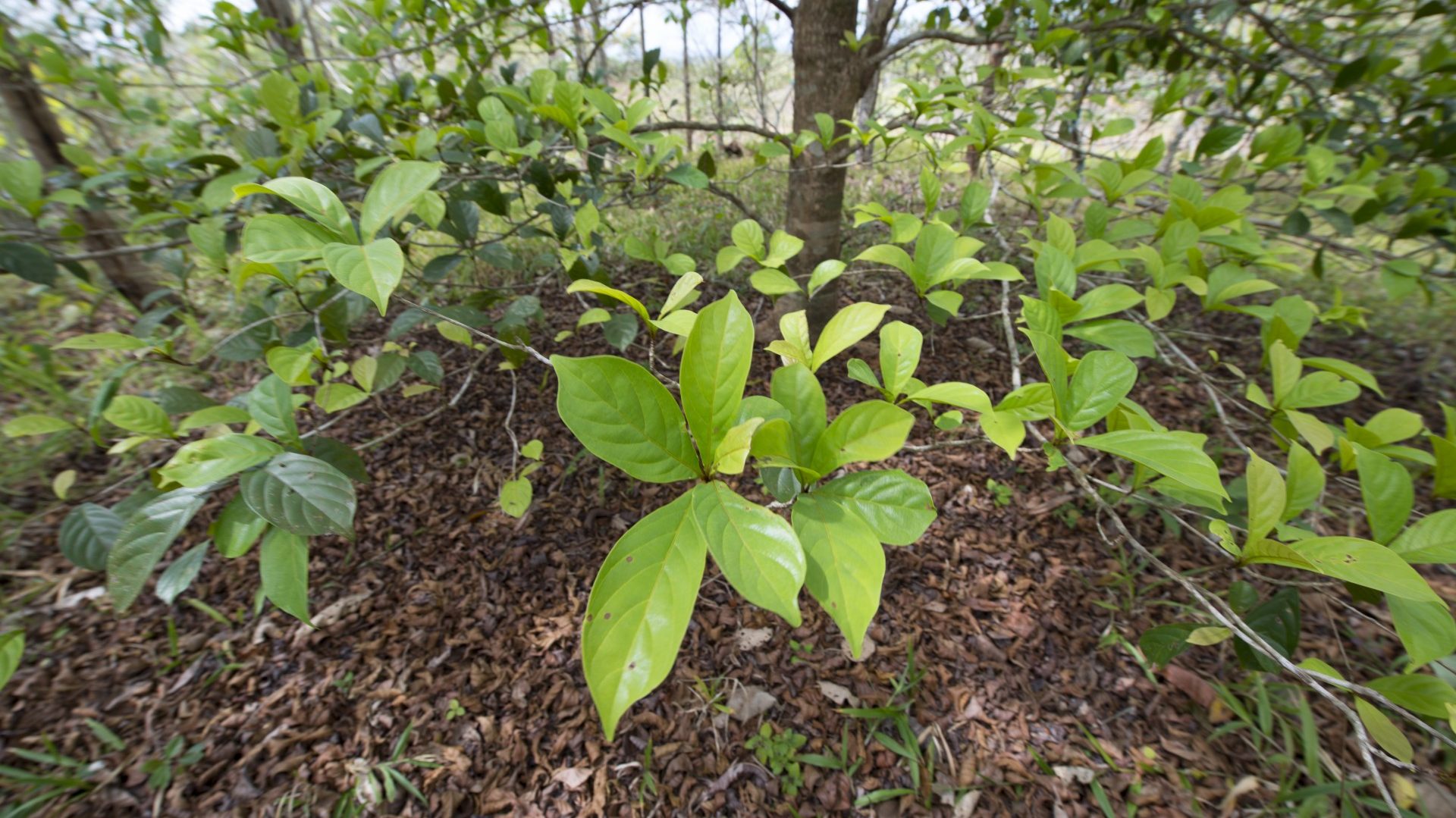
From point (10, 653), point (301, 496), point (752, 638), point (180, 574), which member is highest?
point (301, 496)

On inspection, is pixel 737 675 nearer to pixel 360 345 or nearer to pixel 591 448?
pixel 591 448

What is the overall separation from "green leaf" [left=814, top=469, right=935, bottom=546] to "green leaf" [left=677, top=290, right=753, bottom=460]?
187 millimetres

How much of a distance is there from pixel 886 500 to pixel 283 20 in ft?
11.7

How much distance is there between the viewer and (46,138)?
2.33 metres

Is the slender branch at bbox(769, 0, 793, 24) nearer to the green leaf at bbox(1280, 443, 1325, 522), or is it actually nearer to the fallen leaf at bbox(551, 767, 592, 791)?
the green leaf at bbox(1280, 443, 1325, 522)

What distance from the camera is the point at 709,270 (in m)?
2.64

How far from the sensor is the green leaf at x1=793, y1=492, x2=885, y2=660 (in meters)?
0.62

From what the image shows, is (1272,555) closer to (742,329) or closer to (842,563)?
(842,563)

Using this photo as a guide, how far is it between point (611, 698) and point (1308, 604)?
7.22 feet

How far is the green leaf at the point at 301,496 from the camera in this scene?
0.88 meters

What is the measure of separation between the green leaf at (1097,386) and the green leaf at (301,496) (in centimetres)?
116

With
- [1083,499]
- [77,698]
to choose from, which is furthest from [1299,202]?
[77,698]

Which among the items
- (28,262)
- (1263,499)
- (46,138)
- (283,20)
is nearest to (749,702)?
(1263,499)

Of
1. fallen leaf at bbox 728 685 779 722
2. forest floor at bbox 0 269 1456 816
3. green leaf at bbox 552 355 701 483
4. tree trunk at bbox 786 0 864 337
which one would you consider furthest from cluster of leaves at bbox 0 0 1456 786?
fallen leaf at bbox 728 685 779 722
